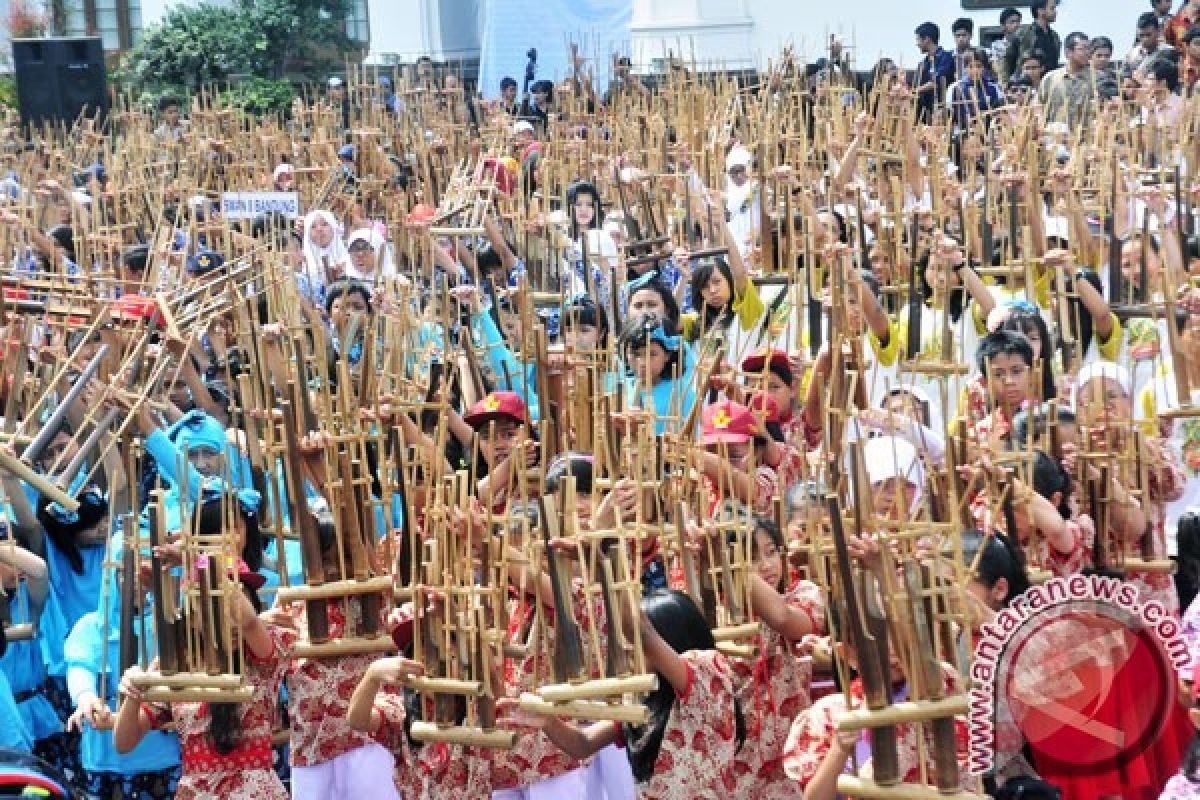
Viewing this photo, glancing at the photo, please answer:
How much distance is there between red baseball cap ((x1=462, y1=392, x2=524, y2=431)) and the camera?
221 inches

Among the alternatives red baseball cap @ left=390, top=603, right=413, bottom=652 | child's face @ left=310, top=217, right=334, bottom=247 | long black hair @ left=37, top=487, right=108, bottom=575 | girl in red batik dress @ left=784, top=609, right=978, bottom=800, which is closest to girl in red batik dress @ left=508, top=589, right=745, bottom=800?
girl in red batik dress @ left=784, top=609, right=978, bottom=800

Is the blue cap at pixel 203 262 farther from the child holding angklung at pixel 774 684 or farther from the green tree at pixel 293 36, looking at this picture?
the green tree at pixel 293 36

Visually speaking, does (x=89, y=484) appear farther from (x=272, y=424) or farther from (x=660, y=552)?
(x=660, y=552)

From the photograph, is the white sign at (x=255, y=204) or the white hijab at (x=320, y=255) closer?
the white hijab at (x=320, y=255)

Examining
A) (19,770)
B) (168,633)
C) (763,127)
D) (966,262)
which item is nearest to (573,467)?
(168,633)

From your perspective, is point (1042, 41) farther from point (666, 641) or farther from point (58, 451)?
point (666, 641)

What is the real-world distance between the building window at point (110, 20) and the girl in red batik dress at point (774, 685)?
787 inches

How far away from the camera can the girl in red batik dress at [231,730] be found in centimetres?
451

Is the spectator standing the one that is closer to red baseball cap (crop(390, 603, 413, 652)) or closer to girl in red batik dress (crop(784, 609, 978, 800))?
red baseball cap (crop(390, 603, 413, 652))

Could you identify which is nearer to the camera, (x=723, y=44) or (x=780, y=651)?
(x=780, y=651)

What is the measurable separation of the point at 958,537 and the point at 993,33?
12.0 metres

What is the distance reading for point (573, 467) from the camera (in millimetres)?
4984

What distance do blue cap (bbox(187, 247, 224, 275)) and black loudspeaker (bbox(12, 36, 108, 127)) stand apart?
5.82 meters

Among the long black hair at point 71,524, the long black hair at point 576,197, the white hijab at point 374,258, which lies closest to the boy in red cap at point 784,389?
the long black hair at point 71,524
